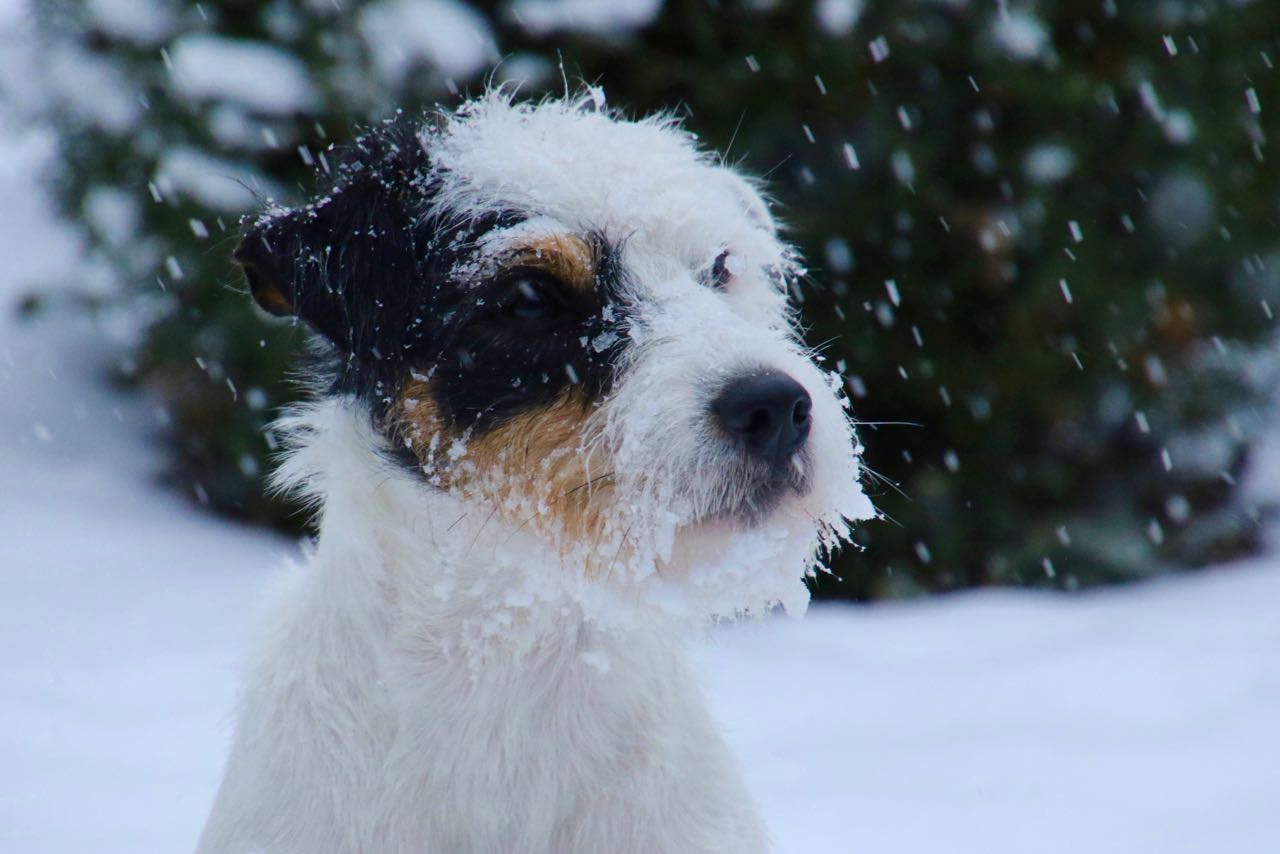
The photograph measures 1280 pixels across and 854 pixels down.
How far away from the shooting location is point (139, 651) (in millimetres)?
5293

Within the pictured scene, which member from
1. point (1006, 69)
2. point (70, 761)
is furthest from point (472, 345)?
point (1006, 69)

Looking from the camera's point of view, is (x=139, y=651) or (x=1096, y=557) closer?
(x=139, y=651)

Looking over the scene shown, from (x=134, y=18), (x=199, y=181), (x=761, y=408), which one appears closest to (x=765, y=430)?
(x=761, y=408)

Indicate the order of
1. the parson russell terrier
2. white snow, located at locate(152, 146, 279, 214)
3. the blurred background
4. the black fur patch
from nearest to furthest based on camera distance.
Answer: the parson russell terrier, the black fur patch, the blurred background, white snow, located at locate(152, 146, 279, 214)

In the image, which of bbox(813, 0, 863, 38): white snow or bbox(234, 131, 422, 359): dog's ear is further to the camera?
bbox(813, 0, 863, 38): white snow

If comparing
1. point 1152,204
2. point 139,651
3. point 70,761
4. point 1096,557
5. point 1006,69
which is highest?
point 1006,69

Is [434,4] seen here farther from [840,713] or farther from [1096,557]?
[1096,557]

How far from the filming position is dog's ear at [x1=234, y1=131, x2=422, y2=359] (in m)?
2.43

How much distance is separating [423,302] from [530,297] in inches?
9.1

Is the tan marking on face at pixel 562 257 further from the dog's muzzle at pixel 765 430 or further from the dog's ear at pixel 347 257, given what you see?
the dog's muzzle at pixel 765 430

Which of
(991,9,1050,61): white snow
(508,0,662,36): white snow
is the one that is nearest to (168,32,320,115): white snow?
(508,0,662,36): white snow

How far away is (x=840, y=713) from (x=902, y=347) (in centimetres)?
180

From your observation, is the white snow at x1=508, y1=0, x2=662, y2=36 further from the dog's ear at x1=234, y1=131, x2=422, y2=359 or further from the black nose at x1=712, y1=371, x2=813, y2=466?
the black nose at x1=712, y1=371, x2=813, y2=466

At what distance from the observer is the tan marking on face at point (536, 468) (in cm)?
225
